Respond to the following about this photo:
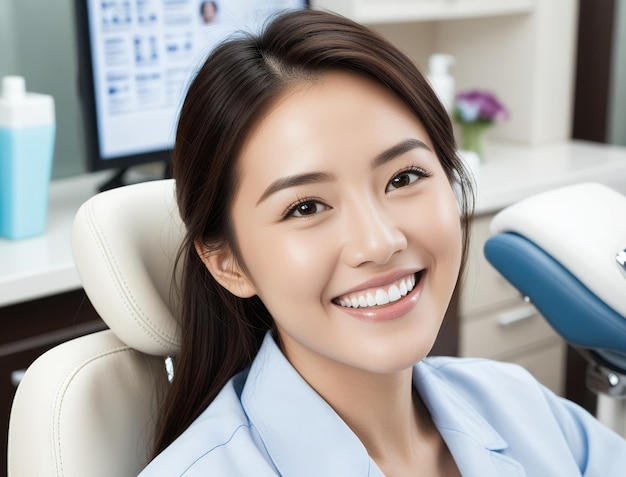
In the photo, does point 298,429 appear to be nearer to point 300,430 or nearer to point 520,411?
point 300,430

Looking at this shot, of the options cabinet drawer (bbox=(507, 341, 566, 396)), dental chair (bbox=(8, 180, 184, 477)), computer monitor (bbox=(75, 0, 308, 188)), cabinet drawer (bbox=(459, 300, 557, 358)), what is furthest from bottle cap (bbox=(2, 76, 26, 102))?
cabinet drawer (bbox=(507, 341, 566, 396))

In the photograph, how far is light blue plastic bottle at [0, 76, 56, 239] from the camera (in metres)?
1.71

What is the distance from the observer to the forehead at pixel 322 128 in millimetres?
907

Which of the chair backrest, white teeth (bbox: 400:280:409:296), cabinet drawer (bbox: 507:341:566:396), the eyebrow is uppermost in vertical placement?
the eyebrow

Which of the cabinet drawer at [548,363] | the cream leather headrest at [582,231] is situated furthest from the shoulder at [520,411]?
the cabinet drawer at [548,363]

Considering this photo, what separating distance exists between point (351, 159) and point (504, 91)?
1.96 metres

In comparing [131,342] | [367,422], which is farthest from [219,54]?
[367,422]

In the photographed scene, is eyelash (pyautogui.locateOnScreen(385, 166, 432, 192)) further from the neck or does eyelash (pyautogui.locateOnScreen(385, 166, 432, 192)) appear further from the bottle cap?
the bottle cap

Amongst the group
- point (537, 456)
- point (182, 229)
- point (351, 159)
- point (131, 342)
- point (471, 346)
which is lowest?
point (471, 346)

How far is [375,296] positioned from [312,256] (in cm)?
8

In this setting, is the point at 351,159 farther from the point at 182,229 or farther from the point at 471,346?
the point at 471,346

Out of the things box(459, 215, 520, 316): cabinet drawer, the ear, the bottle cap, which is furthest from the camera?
box(459, 215, 520, 316): cabinet drawer

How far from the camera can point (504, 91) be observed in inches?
108

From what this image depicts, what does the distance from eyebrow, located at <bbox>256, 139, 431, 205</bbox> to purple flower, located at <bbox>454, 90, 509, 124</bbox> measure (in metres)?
1.55
